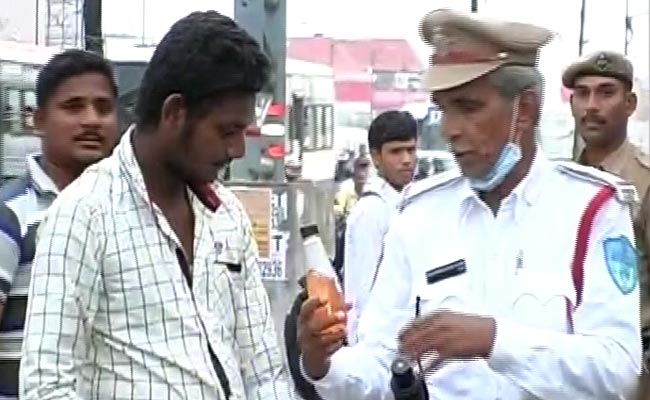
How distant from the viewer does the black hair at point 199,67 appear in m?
3.05

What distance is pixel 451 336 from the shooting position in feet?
9.48

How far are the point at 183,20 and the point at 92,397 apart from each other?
2.97 feet

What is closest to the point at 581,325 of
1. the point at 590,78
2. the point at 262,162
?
the point at 590,78

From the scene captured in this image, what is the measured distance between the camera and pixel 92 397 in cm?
298

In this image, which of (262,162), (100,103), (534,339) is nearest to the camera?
(534,339)

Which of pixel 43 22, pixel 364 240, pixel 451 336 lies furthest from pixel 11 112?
pixel 451 336

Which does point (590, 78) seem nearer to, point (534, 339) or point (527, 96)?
point (527, 96)

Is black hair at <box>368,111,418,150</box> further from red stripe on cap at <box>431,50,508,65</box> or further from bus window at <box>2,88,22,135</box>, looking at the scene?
bus window at <box>2,88,22,135</box>

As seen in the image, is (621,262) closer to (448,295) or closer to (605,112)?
(448,295)

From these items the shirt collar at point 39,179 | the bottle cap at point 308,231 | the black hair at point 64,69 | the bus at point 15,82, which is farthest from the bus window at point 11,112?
the bottle cap at point 308,231

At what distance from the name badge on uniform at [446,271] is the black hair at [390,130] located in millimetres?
4520

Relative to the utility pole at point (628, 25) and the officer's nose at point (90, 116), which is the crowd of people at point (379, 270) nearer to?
the utility pole at point (628, 25)

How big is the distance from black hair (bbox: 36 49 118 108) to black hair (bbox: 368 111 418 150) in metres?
3.58

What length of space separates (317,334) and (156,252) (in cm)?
41
